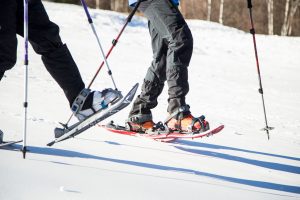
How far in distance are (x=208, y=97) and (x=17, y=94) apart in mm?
3293

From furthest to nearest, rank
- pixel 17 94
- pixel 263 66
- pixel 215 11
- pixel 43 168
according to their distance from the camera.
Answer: pixel 215 11, pixel 263 66, pixel 17 94, pixel 43 168

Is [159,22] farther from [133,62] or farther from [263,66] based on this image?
[263,66]

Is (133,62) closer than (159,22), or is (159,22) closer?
(159,22)

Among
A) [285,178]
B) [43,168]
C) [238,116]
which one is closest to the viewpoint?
[43,168]

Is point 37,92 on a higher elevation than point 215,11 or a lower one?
lower

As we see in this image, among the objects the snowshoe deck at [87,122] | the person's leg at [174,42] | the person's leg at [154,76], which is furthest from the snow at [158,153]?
the person's leg at [174,42]

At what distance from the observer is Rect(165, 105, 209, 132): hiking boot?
3553 mm

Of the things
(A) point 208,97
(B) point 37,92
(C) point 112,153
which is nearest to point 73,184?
(C) point 112,153

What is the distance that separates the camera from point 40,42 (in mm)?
3094

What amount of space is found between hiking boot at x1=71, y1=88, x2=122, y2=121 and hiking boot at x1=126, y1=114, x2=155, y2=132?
1.03m

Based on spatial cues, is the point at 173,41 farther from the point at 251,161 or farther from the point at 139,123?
the point at 251,161

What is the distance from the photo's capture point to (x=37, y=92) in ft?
19.2

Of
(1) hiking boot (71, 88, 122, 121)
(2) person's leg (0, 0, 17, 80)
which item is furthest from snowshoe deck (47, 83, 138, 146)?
(2) person's leg (0, 0, 17, 80)

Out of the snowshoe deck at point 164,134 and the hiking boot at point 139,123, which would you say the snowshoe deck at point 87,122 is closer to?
the snowshoe deck at point 164,134
